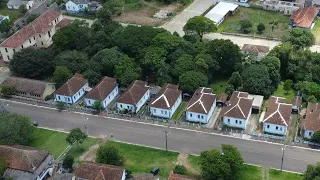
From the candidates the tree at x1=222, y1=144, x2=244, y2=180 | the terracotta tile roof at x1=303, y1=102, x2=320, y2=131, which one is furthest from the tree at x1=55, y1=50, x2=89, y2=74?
the terracotta tile roof at x1=303, y1=102, x2=320, y2=131

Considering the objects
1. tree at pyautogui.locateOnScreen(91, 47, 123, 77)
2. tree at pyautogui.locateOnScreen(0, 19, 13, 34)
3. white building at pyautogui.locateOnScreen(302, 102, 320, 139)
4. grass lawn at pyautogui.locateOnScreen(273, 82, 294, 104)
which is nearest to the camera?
white building at pyautogui.locateOnScreen(302, 102, 320, 139)

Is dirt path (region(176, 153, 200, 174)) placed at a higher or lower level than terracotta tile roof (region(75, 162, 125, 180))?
lower

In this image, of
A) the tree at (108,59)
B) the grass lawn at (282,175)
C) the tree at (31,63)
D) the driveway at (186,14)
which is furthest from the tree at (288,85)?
the tree at (31,63)

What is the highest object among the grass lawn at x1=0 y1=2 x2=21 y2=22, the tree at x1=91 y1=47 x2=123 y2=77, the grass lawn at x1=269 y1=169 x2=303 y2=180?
the grass lawn at x1=0 y1=2 x2=21 y2=22

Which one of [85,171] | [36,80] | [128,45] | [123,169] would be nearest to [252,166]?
[123,169]

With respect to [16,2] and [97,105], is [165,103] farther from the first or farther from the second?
[16,2]

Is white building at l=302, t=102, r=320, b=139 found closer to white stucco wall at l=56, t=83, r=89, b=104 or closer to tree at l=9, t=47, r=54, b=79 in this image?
white stucco wall at l=56, t=83, r=89, b=104
